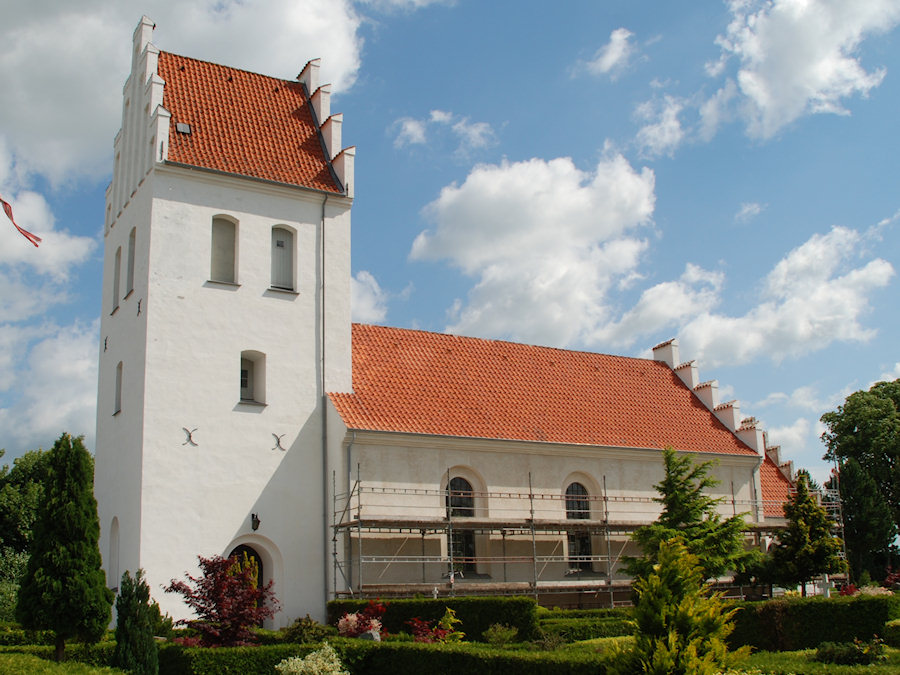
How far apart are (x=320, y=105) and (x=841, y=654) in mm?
21779

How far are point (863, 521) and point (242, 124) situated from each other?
3296 cm

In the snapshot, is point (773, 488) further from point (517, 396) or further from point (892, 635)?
point (892, 635)

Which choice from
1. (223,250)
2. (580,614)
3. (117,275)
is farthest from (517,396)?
(117,275)

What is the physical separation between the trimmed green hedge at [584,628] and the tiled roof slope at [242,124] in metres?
14.2

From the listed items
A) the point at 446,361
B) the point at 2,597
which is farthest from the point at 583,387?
the point at 2,597

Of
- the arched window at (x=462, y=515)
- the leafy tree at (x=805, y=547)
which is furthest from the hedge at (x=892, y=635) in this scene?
the arched window at (x=462, y=515)

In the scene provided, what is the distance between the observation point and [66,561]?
17.9 meters

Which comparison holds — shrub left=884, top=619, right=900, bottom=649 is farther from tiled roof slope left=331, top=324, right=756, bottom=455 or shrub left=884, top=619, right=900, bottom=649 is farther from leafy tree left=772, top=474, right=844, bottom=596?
tiled roof slope left=331, top=324, right=756, bottom=455

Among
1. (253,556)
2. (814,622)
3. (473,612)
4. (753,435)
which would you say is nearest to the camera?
(814,622)

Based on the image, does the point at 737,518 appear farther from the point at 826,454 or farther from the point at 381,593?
the point at 826,454

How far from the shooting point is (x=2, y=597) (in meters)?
31.7

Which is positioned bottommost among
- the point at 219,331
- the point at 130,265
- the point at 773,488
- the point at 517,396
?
the point at 773,488

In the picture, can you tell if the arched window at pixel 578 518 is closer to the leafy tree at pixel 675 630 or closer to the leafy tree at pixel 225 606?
the leafy tree at pixel 225 606

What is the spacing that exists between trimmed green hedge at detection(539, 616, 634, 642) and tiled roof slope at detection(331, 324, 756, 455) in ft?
22.1
